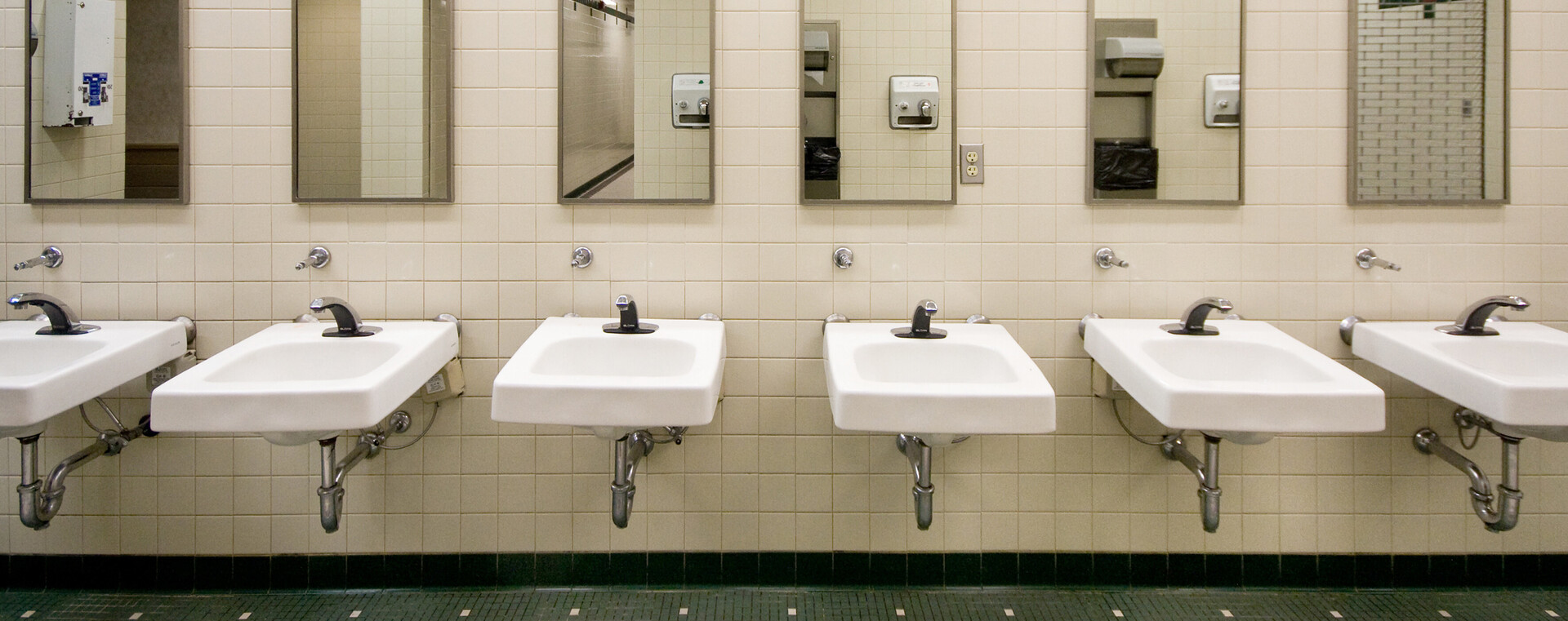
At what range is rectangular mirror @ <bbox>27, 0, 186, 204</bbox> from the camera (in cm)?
192

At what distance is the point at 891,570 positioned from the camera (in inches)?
81.7

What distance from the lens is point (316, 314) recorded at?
2006mm

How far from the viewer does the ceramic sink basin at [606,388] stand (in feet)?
4.80

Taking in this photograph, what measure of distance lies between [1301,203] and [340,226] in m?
2.37

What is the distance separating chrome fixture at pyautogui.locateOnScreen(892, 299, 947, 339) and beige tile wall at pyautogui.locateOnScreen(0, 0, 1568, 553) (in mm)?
153

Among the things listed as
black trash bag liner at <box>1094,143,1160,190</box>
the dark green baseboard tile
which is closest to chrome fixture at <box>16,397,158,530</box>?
the dark green baseboard tile

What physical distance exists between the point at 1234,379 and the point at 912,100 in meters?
0.98

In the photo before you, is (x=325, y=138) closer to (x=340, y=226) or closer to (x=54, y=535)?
(x=340, y=226)

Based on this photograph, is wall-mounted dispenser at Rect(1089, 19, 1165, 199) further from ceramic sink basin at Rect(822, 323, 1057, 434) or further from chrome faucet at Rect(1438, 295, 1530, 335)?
chrome faucet at Rect(1438, 295, 1530, 335)

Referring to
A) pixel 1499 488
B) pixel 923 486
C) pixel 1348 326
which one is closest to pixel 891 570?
pixel 923 486

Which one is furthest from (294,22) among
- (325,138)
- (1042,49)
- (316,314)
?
(1042,49)

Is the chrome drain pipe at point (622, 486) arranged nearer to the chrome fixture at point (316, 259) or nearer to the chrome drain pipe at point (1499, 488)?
the chrome fixture at point (316, 259)

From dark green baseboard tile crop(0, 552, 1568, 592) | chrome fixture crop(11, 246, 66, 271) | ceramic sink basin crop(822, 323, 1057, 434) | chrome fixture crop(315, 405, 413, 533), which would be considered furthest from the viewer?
dark green baseboard tile crop(0, 552, 1568, 592)

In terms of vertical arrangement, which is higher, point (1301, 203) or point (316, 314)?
point (1301, 203)
